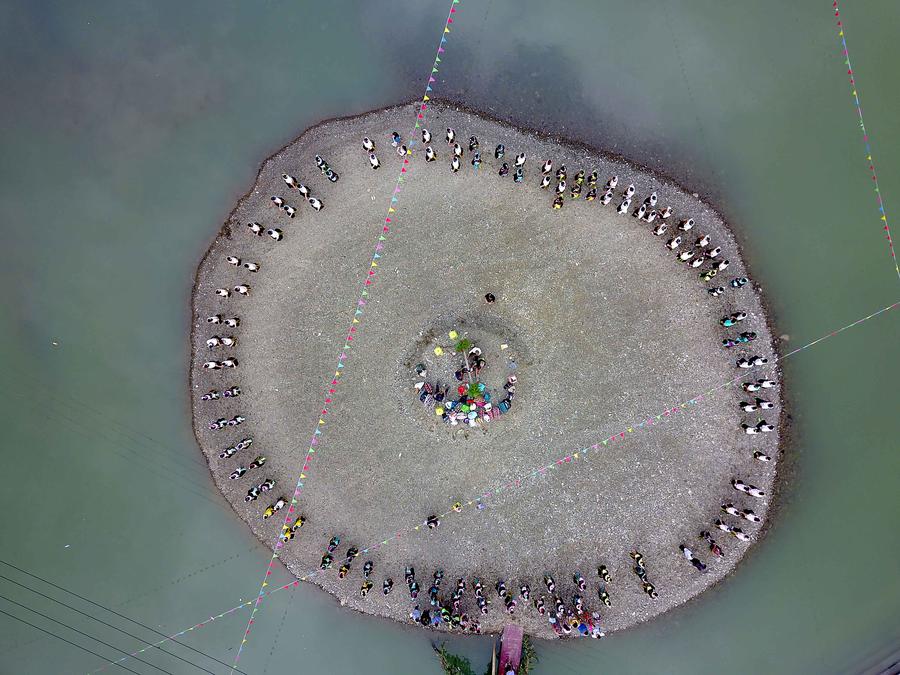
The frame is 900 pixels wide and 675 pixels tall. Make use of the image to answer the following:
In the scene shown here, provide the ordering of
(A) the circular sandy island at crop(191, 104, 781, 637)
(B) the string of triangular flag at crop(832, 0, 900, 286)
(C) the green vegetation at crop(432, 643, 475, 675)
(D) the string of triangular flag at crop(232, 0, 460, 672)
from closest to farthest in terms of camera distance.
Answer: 1. (B) the string of triangular flag at crop(832, 0, 900, 286)
2. (A) the circular sandy island at crop(191, 104, 781, 637)
3. (D) the string of triangular flag at crop(232, 0, 460, 672)
4. (C) the green vegetation at crop(432, 643, 475, 675)

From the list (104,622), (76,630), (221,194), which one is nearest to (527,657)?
(104,622)

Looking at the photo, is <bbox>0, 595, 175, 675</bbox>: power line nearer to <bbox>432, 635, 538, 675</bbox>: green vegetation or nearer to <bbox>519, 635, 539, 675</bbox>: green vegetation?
<bbox>432, 635, 538, 675</bbox>: green vegetation

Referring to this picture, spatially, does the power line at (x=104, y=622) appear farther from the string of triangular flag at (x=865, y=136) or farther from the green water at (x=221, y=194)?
the string of triangular flag at (x=865, y=136)

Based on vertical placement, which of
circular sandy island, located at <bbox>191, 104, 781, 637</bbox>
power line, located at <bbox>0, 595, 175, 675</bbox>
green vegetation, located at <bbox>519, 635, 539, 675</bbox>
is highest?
circular sandy island, located at <bbox>191, 104, 781, 637</bbox>

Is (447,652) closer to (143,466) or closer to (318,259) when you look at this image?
(143,466)

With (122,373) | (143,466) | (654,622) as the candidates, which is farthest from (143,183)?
(654,622)

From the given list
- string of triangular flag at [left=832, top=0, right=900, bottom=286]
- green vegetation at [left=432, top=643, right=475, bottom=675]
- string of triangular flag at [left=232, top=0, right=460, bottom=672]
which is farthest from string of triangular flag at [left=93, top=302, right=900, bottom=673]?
green vegetation at [left=432, top=643, right=475, bottom=675]

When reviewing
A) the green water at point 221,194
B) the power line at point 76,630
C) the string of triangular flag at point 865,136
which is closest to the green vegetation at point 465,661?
the green water at point 221,194

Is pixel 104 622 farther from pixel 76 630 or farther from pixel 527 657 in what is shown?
pixel 527 657
